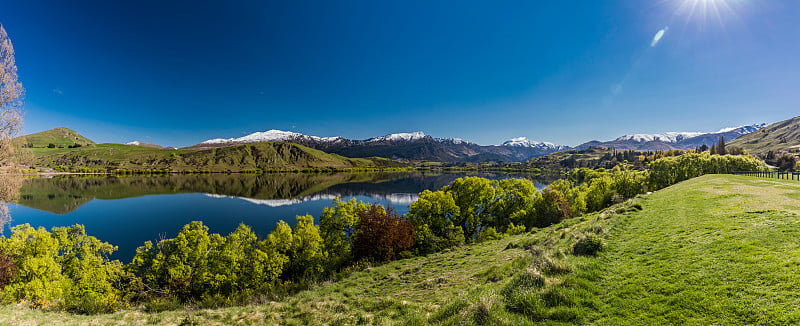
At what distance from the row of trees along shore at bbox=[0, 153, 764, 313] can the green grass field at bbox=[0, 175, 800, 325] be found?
13.2m

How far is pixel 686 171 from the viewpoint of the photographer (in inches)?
2386

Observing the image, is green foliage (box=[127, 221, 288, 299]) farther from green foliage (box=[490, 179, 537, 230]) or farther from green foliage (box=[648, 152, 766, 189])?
green foliage (box=[648, 152, 766, 189])

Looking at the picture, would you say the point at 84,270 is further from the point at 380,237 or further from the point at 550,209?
the point at 550,209

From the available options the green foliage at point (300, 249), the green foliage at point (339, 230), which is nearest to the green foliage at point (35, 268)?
the green foliage at point (300, 249)

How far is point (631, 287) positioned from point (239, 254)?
34.9 m

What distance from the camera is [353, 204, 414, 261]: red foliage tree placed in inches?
1344

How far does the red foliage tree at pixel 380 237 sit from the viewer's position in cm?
3412

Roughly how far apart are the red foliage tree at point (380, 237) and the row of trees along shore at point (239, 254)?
129mm

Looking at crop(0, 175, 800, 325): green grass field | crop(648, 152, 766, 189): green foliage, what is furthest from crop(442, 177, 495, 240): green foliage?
crop(648, 152, 766, 189): green foliage

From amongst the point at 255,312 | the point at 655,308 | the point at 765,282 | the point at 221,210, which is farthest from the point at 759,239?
the point at 221,210

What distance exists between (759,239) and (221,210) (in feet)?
307

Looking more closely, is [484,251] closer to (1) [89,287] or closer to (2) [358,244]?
(2) [358,244]

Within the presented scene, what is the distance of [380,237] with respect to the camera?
34.3 meters

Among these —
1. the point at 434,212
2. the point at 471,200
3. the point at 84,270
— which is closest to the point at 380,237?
the point at 434,212
